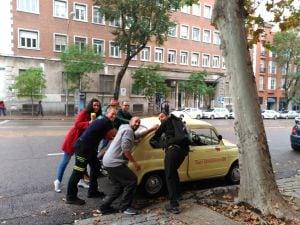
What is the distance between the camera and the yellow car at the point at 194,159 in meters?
6.00

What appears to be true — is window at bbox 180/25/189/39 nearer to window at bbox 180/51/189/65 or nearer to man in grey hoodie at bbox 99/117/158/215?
window at bbox 180/51/189/65

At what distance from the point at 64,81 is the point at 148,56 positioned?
11.7m

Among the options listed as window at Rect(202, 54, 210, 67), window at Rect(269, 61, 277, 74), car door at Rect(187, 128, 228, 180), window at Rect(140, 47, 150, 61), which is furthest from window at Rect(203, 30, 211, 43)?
car door at Rect(187, 128, 228, 180)

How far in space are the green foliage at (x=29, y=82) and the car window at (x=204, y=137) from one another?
23885mm

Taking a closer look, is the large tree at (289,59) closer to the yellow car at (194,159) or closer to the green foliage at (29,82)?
the green foliage at (29,82)

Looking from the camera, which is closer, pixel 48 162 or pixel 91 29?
pixel 48 162

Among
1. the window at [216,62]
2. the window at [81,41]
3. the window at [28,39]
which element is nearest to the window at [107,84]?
the window at [81,41]

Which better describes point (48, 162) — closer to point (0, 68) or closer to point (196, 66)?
point (0, 68)

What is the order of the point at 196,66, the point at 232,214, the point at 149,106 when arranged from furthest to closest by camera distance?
the point at 196,66
the point at 149,106
the point at 232,214

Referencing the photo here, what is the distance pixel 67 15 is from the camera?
33.3 metres

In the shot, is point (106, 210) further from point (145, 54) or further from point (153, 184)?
point (145, 54)

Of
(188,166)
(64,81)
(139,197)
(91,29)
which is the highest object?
(91,29)

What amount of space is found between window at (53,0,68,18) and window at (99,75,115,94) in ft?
25.1

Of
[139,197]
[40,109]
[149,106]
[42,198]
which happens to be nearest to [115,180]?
[139,197]
